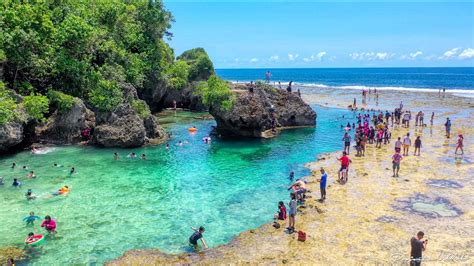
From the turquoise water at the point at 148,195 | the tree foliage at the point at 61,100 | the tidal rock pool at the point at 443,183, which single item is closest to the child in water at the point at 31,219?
the turquoise water at the point at 148,195

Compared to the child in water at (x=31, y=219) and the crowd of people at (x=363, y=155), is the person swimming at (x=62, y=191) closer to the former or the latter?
the child in water at (x=31, y=219)

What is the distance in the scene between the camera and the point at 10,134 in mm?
30109

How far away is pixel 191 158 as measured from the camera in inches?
1300

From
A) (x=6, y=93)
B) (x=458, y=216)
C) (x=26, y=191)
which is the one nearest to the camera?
(x=458, y=216)

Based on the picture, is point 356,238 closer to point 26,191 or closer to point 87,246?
point 87,246

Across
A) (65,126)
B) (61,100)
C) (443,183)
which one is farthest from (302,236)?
(65,126)

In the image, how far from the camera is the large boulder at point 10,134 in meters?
29.7

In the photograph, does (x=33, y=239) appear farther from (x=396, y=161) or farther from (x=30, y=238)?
(x=396, y=161)

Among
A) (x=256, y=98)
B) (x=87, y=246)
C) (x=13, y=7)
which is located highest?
(x=13, y=7)

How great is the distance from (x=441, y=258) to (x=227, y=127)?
92.9ft

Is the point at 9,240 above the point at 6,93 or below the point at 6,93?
below

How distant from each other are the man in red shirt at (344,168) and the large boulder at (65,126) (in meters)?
23.8

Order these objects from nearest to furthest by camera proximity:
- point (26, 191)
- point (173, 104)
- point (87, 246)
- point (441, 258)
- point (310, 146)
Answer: point (441, 258) → point (87, 246) → point (26, 191) → point (310, 146) → point (173, 104)

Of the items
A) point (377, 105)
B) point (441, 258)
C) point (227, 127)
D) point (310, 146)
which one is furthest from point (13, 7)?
point (377, 105)
